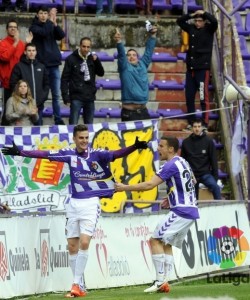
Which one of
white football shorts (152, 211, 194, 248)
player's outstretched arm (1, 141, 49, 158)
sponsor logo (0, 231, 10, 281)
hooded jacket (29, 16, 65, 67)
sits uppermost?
hooded jacket (29, 16, 65, 67)

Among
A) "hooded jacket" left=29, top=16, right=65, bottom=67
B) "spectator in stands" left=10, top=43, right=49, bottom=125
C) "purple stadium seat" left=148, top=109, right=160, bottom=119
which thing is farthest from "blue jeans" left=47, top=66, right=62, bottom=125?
"purple stadium seat" left=148, top=109, right=160, bottom=119

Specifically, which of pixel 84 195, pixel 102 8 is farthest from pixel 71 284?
pixel 102 8

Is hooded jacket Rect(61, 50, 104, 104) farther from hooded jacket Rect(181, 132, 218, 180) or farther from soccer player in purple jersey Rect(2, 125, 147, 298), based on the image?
soccer player in purple jersey Rect(2, 125, 147, 298)

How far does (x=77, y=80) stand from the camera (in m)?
20.4

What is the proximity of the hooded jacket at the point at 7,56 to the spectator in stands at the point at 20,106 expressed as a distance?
1.04m

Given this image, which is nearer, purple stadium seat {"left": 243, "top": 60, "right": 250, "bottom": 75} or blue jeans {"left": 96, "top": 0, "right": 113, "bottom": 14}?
purple stadium seat {"left": 243, "top": 60, "right": 250, "bottom": 75}

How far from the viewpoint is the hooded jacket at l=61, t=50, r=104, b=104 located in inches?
798

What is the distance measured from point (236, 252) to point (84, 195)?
470cm

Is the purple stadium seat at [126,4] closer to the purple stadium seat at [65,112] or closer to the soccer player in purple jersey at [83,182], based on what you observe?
the purple stadium seat at [65,112]

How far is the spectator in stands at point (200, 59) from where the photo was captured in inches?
846

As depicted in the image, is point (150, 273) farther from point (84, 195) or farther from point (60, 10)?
point (60, 10)

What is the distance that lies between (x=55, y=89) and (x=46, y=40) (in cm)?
90

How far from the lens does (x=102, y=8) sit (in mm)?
24453

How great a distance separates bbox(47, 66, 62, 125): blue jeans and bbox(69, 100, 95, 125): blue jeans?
12.2 inches
